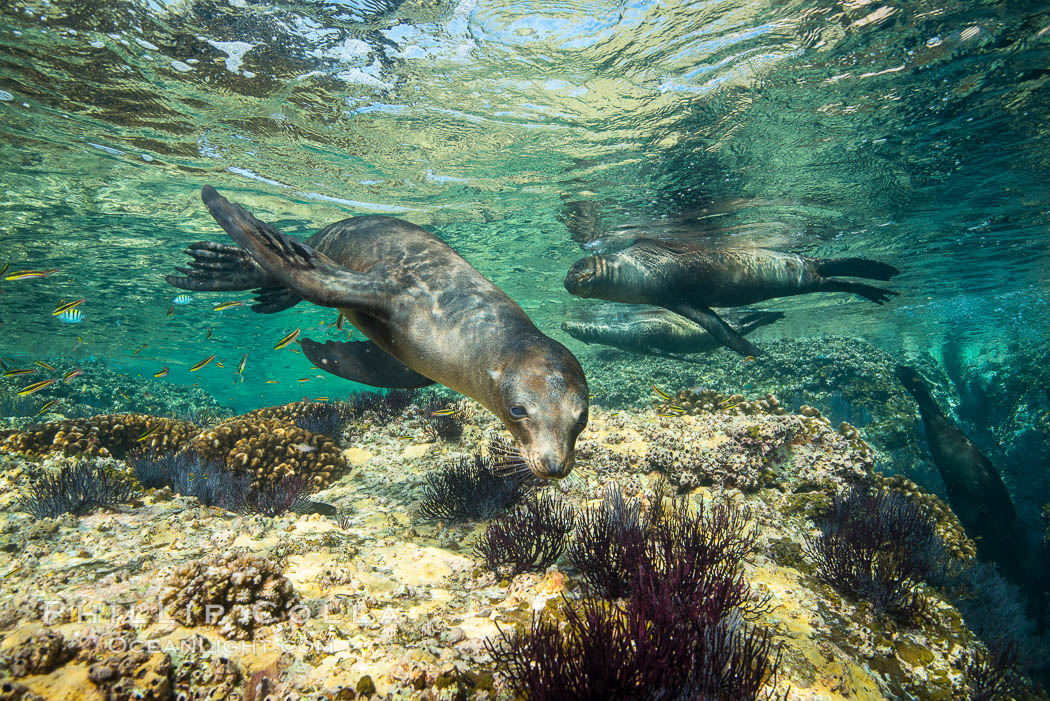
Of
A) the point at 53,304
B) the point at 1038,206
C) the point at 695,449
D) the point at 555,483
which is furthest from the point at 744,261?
the point at 53,304

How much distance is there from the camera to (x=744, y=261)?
33.4 feet

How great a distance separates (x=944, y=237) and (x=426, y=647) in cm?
1908

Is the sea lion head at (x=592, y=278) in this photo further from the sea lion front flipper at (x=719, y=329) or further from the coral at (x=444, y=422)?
the coral at (x=444, y=422)

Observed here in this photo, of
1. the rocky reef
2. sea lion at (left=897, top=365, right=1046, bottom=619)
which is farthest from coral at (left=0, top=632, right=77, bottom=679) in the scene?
sea lion at (left=897, top=365, right=1046, bottom=619)

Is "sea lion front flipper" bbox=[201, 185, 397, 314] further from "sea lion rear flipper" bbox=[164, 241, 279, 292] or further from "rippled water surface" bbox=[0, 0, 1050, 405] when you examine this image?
"rippled water surface" bbox=[0, 0, 1050, 405]

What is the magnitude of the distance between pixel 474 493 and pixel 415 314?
220cm

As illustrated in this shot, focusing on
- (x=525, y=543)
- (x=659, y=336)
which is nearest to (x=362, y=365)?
(x=525, y=543)

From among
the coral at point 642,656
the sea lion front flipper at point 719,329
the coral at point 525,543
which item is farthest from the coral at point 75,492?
the sea lion front flipper at point 719,329

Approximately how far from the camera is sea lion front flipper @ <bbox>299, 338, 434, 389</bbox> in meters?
4.43

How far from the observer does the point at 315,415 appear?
8.12 metres

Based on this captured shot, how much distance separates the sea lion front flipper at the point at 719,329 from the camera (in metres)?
7.71

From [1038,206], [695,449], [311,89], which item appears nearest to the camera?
[695,449]

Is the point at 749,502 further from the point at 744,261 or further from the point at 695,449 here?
the point at 744,261

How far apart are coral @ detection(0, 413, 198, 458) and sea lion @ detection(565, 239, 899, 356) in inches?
296
